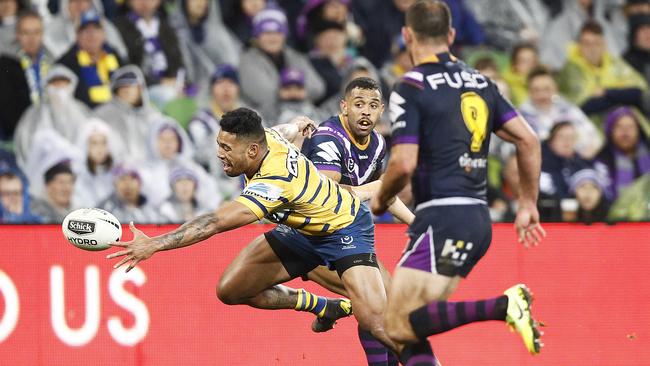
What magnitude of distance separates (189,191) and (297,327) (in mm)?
2921

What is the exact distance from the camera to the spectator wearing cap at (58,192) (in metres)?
11.7

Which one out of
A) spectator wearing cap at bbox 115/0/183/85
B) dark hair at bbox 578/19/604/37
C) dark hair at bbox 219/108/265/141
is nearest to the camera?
dark hair at bbox 219/108/265/141

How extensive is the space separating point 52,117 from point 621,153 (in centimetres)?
631

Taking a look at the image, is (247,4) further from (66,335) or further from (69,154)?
(66,335)

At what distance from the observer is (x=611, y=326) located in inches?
383

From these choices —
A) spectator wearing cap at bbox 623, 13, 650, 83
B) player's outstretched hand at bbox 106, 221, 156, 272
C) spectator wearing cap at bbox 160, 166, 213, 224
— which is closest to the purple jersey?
player's outstretched hand at bbox 106, 221, 156, 272

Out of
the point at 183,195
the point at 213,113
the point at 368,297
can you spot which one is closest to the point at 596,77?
the point at 213,113

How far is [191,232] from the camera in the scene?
280 inches

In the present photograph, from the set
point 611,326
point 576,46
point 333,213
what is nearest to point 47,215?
point 333,213

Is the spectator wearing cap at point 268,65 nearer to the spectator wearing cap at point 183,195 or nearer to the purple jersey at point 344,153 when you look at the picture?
the spectator wearing cap at point 183,195

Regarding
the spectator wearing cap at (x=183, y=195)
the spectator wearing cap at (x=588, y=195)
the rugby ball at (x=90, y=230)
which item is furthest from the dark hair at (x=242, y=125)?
the spectator wearing cap at (x=588, y=195)

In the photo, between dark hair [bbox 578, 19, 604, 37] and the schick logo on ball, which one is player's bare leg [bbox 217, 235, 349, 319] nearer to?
the schick logo on ball

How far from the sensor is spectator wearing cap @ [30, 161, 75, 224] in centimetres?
1166

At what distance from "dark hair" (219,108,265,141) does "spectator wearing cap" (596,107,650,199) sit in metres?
6.34
